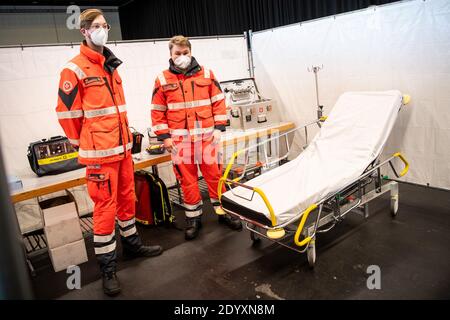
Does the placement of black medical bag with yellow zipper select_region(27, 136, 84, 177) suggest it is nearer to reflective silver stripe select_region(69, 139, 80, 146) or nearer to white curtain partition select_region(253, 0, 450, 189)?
reflective silver stripe select_region(69, 139, 80, 146)

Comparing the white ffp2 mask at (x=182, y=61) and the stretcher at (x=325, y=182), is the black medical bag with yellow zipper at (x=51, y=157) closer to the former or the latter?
the white ffp2 mask at (x=182, y=61)

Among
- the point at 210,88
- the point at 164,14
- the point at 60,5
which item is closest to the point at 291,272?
the point at 210,88

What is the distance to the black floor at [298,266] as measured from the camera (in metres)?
2.28

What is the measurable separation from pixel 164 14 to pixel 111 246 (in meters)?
6.16

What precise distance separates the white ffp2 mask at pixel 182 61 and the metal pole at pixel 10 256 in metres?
2.52

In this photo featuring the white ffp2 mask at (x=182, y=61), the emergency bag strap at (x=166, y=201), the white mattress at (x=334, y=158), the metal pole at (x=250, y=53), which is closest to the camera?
the white mattress at (x=334, y=158)

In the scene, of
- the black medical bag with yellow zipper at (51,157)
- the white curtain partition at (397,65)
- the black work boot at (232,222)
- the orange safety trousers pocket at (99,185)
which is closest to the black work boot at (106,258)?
the orange safety trousers pocket at (99,185)

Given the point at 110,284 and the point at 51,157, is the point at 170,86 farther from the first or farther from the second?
the point at 110,284

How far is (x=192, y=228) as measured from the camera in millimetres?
3145

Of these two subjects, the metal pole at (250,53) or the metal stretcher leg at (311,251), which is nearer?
the metal stretcher leg at (311,251)

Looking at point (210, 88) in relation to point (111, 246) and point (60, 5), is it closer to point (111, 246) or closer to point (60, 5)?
point (111, 246)

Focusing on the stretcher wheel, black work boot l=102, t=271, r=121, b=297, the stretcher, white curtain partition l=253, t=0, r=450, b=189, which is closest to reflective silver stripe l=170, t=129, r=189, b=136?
the stretcher

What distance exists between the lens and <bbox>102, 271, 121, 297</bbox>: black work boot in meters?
2.44

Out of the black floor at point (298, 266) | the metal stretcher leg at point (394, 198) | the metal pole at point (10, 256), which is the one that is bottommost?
the black floor at point (298, 266)
